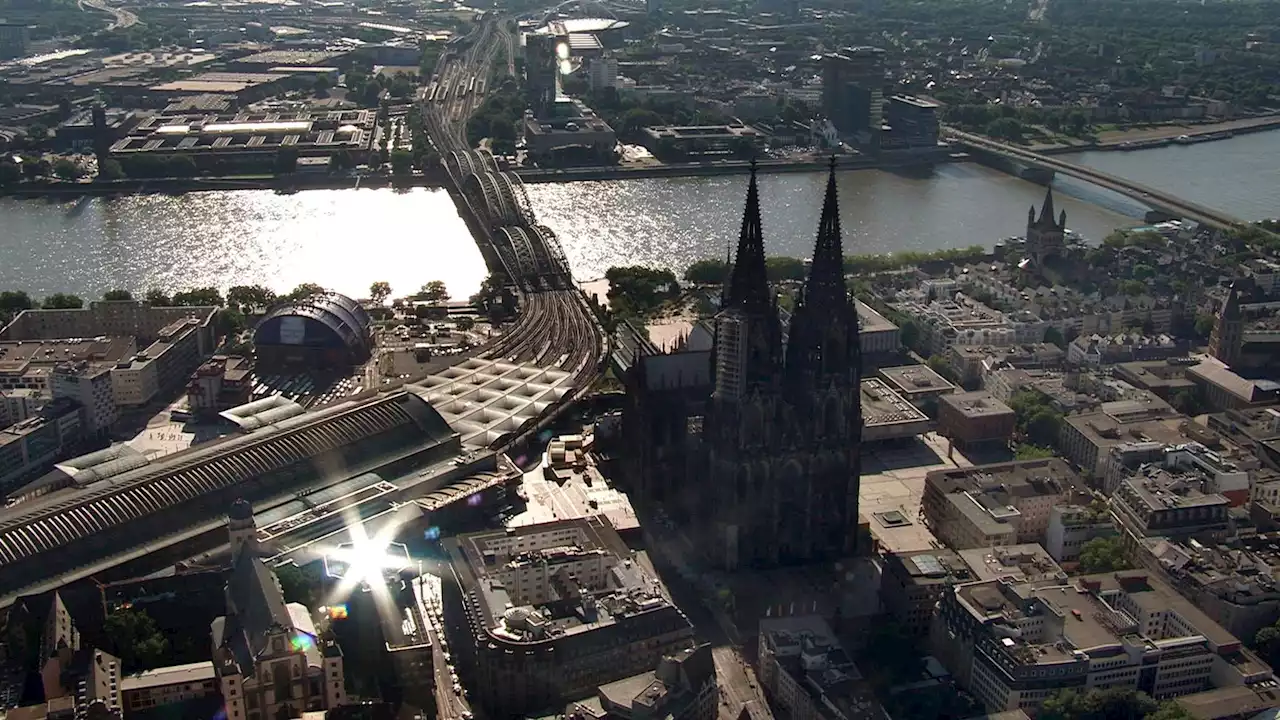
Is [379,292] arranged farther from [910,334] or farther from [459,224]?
[910,334]

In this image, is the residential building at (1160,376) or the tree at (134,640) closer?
the tree at (134,640)

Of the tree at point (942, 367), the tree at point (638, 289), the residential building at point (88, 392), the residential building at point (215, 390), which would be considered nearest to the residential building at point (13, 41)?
the tree at point (638, 289)

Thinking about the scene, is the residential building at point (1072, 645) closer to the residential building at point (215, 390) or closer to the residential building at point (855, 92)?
the residential building at point (215, 390)

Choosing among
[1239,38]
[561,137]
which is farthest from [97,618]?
[1239,38]

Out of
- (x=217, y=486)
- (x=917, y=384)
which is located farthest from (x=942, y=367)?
(x=217, y=486)

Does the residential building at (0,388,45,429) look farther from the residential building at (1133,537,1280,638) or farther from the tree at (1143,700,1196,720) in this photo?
the tree at (1143,700,1196,720)

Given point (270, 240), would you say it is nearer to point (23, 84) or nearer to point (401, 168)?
point (401, 168)
